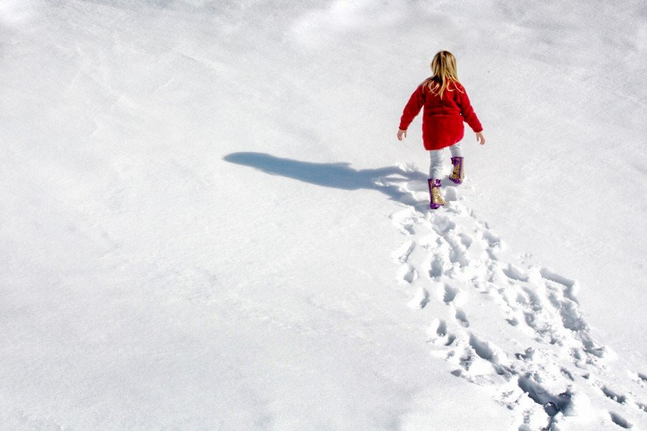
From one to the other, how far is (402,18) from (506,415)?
499 cm

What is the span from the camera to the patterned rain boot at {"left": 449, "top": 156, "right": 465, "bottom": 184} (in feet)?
15.0

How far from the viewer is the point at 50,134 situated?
497cm

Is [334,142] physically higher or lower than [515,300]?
higher

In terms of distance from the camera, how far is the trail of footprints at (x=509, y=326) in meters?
2.88

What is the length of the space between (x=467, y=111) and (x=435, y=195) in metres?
0.65

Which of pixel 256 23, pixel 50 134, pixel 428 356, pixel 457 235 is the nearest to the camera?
pixel 428 356

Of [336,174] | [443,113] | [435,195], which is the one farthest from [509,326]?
[336,174]

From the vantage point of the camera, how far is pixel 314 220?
13.9ft

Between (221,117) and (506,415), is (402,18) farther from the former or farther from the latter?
(506,415)

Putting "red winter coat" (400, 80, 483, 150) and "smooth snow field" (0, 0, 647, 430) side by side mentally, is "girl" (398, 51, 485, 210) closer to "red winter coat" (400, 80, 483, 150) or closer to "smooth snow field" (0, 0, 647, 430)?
"red winter coat" (400, 80, 483, 150)

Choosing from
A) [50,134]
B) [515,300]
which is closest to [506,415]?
[515,300]

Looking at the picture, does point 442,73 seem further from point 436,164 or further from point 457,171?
point 457,171

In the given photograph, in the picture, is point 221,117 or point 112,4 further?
point 112,4

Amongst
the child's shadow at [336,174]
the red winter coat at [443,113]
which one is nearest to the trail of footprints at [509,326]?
the child's shadow at [336,174]
